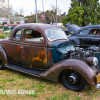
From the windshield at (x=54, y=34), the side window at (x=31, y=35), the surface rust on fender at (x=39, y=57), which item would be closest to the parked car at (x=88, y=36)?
the windshield at (x=54, y=34)

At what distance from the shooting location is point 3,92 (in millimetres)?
3268

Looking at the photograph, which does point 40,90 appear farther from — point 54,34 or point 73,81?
point 54,34

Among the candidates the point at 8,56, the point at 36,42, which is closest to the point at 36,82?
the point at 36,42

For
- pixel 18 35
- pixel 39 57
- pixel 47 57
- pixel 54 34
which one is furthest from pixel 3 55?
pixel 54 34

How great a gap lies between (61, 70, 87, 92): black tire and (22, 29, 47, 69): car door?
2.56 ft

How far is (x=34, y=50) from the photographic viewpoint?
3900 millimetres

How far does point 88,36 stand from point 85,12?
2090cm

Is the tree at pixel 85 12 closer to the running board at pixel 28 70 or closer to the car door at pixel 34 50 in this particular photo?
the car door at pixel 34 50

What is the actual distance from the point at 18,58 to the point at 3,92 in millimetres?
1388

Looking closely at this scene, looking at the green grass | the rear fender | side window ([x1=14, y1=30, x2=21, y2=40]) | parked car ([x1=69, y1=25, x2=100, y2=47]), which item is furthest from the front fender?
parked car ([x1=69, y1=25, x2=100, y2=47])

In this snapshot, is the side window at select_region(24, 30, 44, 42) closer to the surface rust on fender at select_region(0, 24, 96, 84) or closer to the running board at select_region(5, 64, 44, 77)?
the surface rust on fender at select_region(0, 24, 96, 84)

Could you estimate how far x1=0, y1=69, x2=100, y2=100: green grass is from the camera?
3.01 meters

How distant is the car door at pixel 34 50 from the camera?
12.4 feet

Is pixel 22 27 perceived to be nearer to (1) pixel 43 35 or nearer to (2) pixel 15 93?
(1) pixel 43 35
